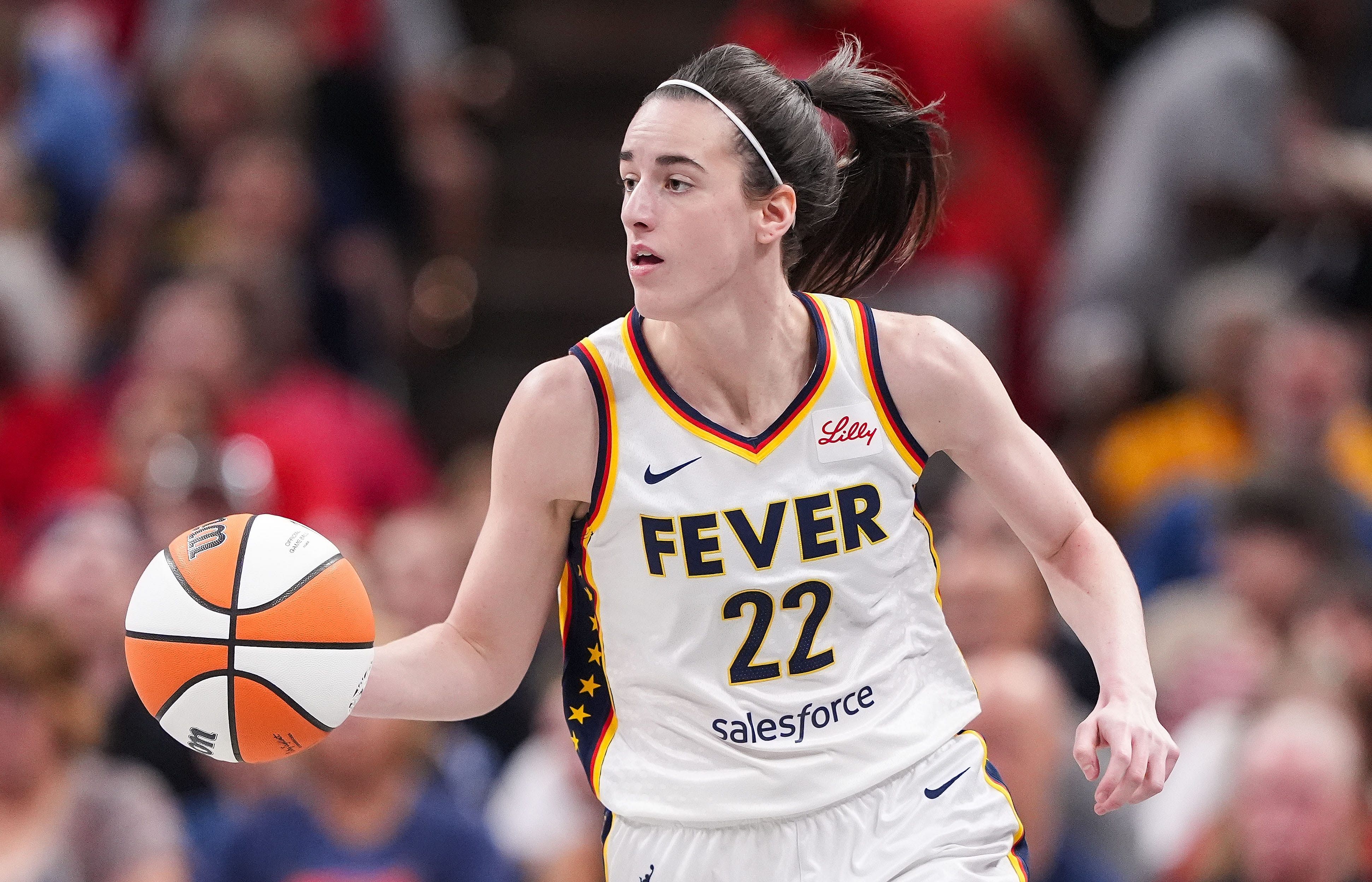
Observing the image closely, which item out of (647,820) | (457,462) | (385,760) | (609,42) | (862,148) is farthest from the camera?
(609,42)

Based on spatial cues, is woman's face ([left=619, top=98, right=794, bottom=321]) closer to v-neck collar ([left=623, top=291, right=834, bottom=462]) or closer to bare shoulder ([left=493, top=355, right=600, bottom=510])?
v-neck collar ([left=623, top=291, right=834, bottom=462])

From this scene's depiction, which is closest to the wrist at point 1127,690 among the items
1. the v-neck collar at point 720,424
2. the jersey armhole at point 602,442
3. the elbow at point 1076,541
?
the elbow at point 1076,541

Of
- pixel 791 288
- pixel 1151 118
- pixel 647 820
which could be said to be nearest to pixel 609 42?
pixel 1151 118

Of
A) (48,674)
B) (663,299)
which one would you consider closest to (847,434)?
(663,299)

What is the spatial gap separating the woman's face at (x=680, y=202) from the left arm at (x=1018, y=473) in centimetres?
47

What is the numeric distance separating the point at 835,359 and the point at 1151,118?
5.89 meters

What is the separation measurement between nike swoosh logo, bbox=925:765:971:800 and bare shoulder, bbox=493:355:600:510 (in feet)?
3.15

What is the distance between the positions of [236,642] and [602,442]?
86cm

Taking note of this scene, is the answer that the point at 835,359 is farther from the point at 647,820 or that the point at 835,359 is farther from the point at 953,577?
the point at 953,577

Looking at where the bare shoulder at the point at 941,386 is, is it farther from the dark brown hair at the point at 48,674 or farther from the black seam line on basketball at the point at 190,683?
the dark brown hair at the point at 48,674

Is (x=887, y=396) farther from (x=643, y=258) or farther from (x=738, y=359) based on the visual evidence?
(x=643, y=258)

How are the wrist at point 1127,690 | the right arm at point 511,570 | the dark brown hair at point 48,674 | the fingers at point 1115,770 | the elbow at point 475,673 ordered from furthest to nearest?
the dark brown hair at point 48,674 → the elbow at point 475,673 → the right arm at point 511,570 → the wrist at point 1127,690 → the fingers at point 1115,770

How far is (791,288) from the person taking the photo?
15.2 ft

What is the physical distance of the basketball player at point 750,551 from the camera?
4.05 metres
